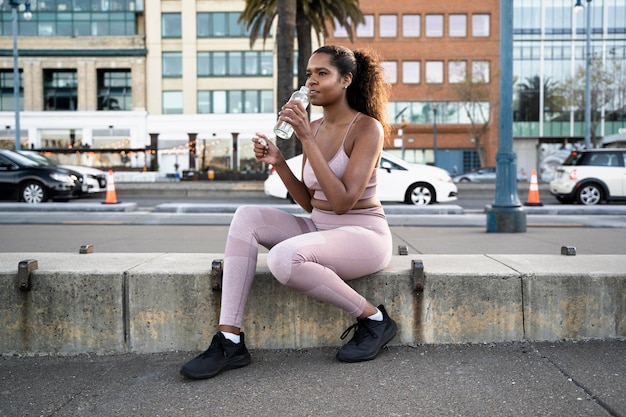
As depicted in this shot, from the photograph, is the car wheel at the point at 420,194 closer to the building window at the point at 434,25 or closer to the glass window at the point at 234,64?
the glass window at the point at 234,64

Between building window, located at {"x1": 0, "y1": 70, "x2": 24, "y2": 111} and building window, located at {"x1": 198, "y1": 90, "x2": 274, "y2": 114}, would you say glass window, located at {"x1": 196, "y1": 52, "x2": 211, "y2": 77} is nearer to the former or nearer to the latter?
building window, located at {"x1": 198, "y1": 90, "x2": 274, "y2": 114}

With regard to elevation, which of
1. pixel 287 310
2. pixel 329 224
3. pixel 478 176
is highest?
pixel 478 176

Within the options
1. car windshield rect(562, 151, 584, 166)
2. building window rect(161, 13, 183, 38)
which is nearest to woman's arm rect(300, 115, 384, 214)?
car windshield rect(562, 151, 584, 166)

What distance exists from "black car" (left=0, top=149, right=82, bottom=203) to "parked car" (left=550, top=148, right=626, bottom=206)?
13.1 m

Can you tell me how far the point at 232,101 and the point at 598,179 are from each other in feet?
109

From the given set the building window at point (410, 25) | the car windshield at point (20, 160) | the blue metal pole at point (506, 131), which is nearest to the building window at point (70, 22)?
the building window at point (410, 25)

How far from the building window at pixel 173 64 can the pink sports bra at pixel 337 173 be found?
44.7m

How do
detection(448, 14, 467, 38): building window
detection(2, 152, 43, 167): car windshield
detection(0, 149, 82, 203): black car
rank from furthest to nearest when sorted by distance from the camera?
1. detection(448, 14, 467, 38): building window
2. detection(2, 152, 43, 167): car windshield
3. detection(0, 149, 82, 203): black car

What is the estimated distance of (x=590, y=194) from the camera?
54.6 ft

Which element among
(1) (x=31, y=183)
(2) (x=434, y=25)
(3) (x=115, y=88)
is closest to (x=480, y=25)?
(2) (x=434, y=25)

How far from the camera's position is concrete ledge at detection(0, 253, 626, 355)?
3.28 metres

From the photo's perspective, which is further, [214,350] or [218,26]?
[218,26]

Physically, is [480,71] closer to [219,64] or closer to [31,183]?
[219,64]

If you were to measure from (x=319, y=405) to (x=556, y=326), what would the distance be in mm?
1494
